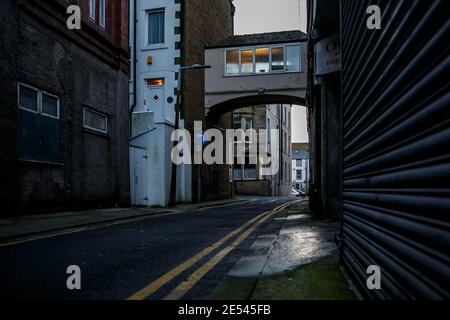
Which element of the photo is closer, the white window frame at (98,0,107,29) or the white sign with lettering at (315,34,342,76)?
the white sign with lettering at (315,34,342,76)

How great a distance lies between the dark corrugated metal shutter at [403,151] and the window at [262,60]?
20.5 meters

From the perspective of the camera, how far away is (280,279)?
4.49 metres

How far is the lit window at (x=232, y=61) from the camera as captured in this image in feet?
82.4

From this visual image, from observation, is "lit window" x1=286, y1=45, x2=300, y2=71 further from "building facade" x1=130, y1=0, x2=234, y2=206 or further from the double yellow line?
the double yellow line

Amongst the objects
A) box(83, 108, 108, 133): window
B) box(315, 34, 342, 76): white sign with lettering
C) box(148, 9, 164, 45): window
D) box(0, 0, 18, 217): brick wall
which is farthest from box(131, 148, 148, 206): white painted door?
box(315, 34, 342, 76): white sign with lettering

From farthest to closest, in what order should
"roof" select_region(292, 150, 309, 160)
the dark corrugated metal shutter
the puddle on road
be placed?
"roof" select_region(292, 150, 309, 160) < the puddle on road < the dark corrugated metal shutter

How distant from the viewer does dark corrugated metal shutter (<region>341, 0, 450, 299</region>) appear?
205cm

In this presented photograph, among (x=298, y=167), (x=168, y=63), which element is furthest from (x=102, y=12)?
(x=298, y=167)

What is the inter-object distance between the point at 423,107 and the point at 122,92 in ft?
56.2

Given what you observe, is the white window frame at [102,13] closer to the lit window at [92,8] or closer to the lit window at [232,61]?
the lit window at [92,8]

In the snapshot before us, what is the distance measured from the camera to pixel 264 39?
2517 centimetres

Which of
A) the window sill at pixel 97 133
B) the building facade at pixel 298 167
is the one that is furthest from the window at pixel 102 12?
the building facade at pixel 298 167
